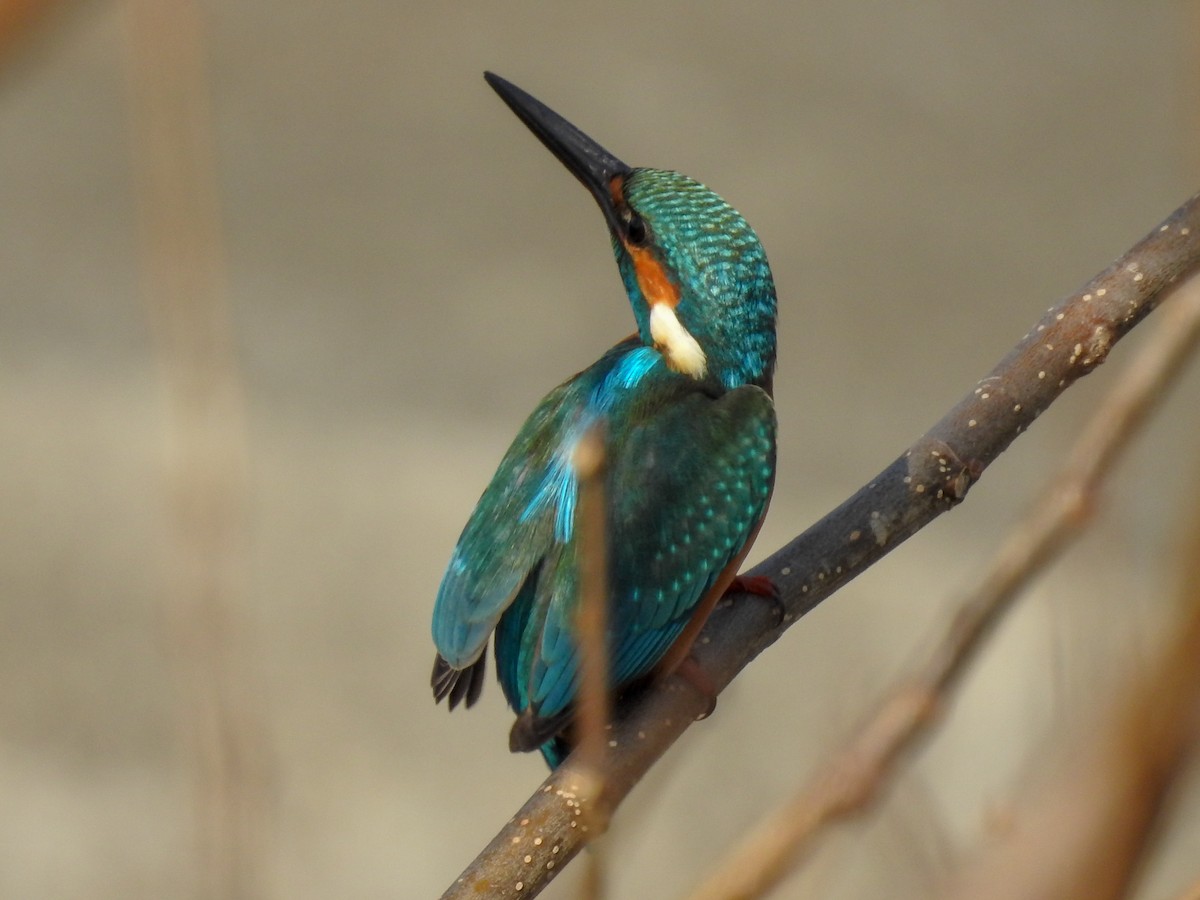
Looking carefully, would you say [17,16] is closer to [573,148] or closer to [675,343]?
[675,343]

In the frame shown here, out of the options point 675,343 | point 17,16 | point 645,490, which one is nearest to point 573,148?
point 675,343

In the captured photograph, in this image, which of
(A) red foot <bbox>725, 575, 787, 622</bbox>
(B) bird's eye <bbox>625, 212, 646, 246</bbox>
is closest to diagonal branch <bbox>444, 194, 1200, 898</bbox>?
(A) red foot <bbox>725, 575, 787, 622</bbox>

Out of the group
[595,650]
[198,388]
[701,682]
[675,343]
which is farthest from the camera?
[675,343]

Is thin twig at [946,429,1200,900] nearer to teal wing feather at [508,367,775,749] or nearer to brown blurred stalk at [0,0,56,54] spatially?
brown blurred stalk at [0,0,56,54]

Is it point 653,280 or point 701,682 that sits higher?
point 653,280

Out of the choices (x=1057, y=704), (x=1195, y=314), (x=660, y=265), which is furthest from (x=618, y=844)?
(x=660, y=265)

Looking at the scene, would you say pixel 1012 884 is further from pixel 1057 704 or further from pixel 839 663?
pixel 839 663

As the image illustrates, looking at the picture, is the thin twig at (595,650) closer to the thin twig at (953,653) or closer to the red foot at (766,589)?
the thin twig at (953,653)
